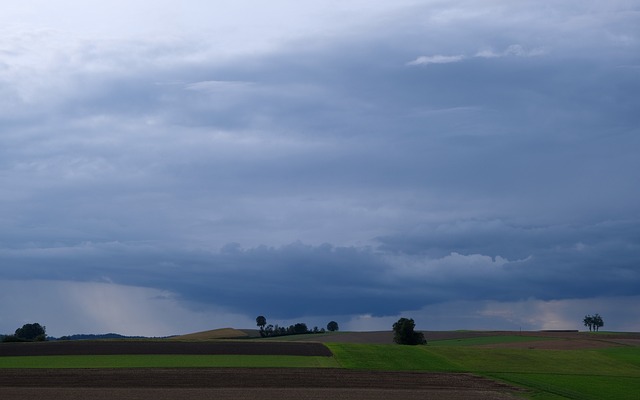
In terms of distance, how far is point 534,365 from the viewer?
67.9 m

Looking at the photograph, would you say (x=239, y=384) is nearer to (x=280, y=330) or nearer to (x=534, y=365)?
(x=534, y=365)

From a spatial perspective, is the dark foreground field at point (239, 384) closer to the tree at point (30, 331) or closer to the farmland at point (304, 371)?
the farmland at point (304, 371)

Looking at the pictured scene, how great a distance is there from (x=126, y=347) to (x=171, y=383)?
3077 centimetres

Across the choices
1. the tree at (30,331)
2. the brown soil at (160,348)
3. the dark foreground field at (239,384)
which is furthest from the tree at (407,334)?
the tree at (30,331)

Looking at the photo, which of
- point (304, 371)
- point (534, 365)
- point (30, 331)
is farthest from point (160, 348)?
point (30, 331)

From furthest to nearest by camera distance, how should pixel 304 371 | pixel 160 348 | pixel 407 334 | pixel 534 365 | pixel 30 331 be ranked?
1. pixel 30 331
2. pixel 407 334
3. pixel 160 348
4. pixel 534 365
5. pixel 304 371

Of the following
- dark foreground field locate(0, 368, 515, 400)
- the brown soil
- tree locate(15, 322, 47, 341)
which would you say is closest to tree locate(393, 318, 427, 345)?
the brown soil

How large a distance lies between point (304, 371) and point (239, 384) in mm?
9595

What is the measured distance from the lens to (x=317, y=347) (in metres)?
83.4

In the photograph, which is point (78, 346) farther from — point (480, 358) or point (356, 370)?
point (480, 358)

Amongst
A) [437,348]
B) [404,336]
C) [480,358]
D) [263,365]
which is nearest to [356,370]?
[263,365]

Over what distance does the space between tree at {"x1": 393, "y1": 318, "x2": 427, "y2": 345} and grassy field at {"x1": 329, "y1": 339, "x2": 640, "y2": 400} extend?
16230 mm

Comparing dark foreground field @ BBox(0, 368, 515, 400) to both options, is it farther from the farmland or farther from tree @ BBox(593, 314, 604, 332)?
tree @ BBox(593, 314, 604, 332)

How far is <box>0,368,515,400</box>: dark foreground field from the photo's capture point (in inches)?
1716
